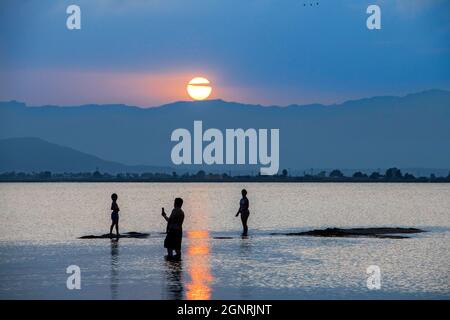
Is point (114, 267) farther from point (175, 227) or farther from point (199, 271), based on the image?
point (199, 271)

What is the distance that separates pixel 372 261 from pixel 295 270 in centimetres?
387

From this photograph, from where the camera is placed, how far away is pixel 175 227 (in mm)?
26281

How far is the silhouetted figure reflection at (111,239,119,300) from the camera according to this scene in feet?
64.4

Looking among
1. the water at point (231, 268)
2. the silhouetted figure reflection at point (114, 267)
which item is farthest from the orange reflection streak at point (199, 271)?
the silhouetted figure reflection at point (114, 267)

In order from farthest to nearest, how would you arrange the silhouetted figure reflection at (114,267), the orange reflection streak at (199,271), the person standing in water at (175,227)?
the person standing in water at (175,227) < the silhouetted figure reflection at (114,267) < the orange reflection streak at (199,271)

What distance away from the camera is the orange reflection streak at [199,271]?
1921cm

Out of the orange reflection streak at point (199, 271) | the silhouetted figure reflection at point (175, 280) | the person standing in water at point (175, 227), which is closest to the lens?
the silhouetted figure reflection at point (175, 280)

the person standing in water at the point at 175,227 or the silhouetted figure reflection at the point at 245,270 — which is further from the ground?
the person standing in water at the point at 175,227

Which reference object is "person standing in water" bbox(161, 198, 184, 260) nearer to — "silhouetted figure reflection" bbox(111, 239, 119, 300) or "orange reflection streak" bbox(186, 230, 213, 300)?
"orange reflection streak" bbox(186, 230, 213, 300)

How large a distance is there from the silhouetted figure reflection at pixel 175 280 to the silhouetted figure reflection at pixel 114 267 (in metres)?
1.24

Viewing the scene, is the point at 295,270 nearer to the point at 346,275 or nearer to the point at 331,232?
the point at 346,275

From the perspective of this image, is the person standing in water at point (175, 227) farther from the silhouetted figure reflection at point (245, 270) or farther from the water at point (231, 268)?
the silhouetted figure reflection at point (245, 270)

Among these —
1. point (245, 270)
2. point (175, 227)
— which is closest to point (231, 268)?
point (245, 270)
